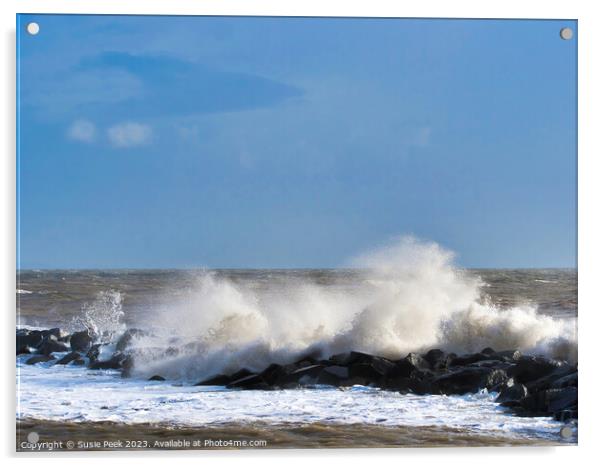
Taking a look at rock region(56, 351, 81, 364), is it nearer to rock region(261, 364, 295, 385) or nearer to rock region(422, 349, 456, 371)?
rock region(261, 364, 295, 385)

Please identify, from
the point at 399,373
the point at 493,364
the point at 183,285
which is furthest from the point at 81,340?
the point at 493,364

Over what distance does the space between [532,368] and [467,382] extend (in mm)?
563

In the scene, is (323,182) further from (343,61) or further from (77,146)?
(77,146)

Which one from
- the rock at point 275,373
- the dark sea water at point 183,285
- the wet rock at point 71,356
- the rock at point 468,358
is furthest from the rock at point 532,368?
the wet rock at point 71,356

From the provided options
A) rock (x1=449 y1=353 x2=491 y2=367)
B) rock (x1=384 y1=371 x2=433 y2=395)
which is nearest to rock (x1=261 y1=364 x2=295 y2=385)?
rock (x1=384 y1=371 x2=433 y2=395)

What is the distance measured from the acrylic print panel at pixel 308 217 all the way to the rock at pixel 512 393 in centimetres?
2

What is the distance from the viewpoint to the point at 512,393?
278 inches

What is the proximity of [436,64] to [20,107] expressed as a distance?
3420 millimetres

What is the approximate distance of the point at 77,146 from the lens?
7.01m

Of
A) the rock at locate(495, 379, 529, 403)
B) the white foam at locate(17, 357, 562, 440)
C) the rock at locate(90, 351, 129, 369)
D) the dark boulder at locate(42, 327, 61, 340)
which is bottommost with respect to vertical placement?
the white foam at locate(17, 357, 562, 440)

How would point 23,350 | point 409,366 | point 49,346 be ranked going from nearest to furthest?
point 23,350
point 49,346
point 409,366

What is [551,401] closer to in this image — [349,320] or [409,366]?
[409,366]

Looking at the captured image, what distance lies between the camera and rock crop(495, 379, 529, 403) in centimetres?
706
